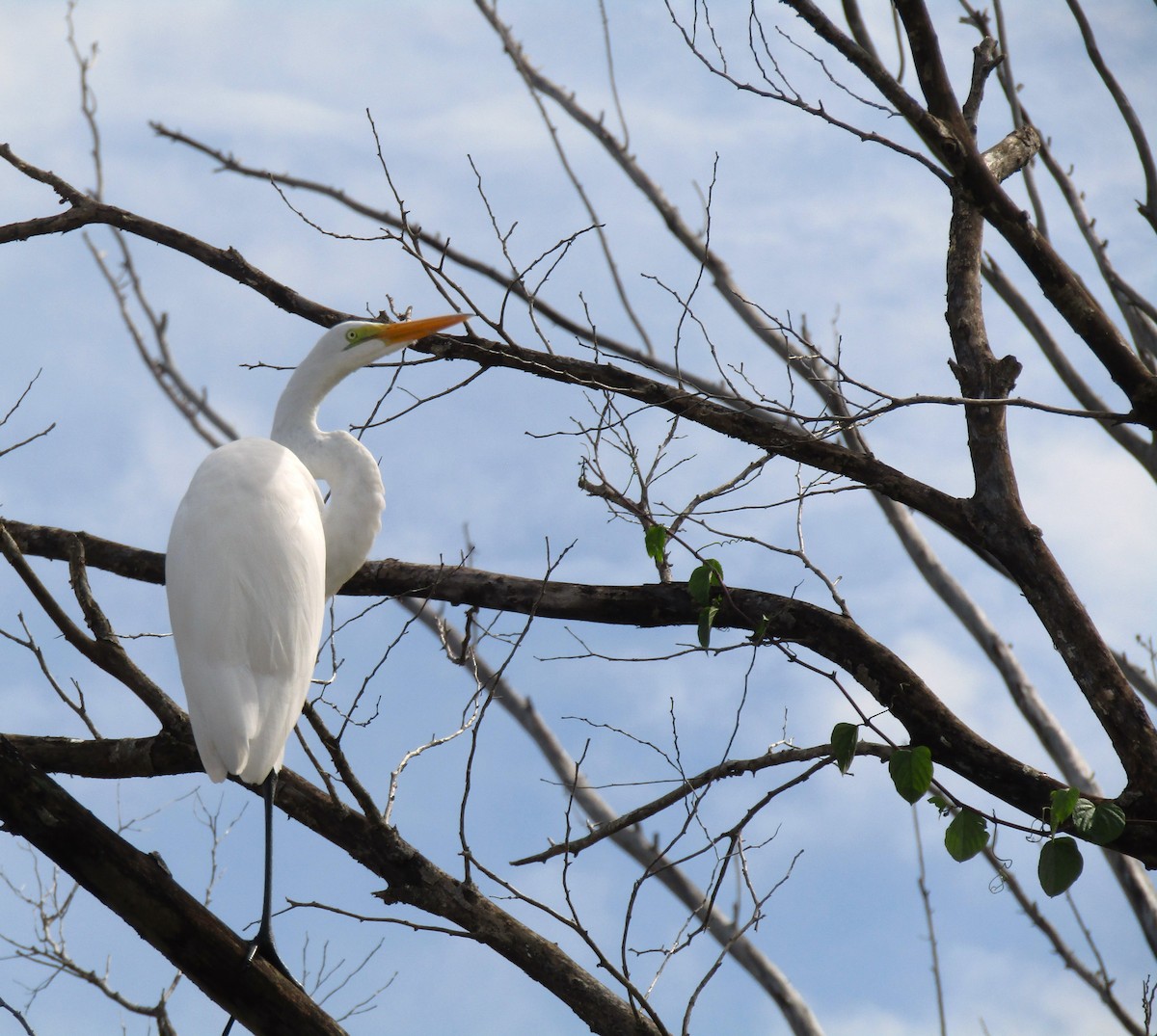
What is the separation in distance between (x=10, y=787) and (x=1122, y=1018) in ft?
15.0

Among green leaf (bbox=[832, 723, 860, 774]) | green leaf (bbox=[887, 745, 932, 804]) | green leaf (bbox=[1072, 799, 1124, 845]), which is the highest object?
green leaf (bbox=[832, 723, 860, 774])

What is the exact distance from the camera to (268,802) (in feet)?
9.66

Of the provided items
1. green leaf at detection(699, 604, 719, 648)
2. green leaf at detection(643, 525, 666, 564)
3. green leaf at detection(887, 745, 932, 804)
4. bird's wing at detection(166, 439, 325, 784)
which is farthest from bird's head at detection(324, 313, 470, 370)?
green leaf at detection(887, 745, 932, 804)

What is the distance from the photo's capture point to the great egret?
107 inches

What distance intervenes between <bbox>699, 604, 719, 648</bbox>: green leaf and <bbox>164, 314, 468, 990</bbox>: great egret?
1005 millimetres

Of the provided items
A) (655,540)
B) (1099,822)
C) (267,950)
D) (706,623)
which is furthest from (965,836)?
(267,950)

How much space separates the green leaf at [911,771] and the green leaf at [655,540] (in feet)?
2.83

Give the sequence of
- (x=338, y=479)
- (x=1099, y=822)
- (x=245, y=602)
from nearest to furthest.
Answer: (x=245, y=602), (x=1099, y=822), (x=338, y=479)

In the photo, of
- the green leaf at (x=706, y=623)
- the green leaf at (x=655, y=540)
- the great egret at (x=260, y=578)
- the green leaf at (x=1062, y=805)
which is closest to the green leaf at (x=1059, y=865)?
the green leaf at (x=1062, y=805)

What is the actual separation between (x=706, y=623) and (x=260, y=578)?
1.20 metres

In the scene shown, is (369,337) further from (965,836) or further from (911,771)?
(965,836)

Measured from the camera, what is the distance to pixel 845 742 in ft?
10.0

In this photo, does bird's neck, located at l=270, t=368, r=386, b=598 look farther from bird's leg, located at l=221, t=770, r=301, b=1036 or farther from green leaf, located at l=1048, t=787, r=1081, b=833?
green leaf, located at l=1048, t=787, r=1081, b=833

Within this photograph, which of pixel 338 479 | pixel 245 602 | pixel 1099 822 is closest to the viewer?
pixel 245 602
